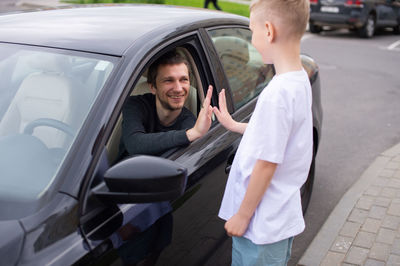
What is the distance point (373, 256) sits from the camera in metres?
3.34

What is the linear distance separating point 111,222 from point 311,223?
251 centimetres

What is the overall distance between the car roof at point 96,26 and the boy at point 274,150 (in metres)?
0.68

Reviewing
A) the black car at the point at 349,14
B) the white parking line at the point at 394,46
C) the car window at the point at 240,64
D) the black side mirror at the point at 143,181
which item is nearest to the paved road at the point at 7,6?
the black car at the point at 349,14

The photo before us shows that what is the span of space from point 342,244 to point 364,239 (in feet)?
0.61

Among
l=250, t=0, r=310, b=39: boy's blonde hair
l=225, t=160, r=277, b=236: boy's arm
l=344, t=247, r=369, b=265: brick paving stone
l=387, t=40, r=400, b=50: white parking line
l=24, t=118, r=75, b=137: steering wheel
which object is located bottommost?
l=387, t=40, r=400, b=50: white parking line

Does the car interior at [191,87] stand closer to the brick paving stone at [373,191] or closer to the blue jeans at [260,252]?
the blue jeans at [260,252]

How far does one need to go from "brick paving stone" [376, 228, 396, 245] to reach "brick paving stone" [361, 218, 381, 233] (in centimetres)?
5

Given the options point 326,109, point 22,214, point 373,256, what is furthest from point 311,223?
point 326,109

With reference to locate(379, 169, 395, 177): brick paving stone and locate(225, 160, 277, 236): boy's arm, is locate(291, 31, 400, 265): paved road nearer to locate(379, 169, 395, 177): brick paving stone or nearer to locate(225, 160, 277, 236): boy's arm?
locate(379, 169, 395, 177): brick paving stone

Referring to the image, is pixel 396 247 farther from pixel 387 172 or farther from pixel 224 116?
pixel 224 116

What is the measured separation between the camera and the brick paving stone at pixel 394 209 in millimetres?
3959

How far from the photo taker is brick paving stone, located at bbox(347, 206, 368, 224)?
3.85 meters

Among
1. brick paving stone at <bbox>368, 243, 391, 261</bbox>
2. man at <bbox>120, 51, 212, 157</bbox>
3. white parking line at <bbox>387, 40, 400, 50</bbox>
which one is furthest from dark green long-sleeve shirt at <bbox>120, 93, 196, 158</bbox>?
white parking line at <bbox>387, 40, 400, 50</bbox>

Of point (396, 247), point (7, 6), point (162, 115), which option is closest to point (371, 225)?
point (396, 247)
